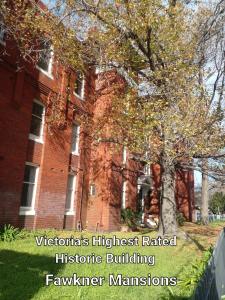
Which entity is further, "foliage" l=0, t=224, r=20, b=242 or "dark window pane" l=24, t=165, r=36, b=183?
"dark window pane" l=24, t=165, r=36, b=183

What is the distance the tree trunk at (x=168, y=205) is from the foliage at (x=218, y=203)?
49.6m

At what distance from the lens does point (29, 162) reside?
56.2 feet

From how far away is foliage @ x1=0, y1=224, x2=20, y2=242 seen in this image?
13.9 meters

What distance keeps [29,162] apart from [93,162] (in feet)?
19.3

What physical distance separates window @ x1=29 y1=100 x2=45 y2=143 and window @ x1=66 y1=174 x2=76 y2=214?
374cm

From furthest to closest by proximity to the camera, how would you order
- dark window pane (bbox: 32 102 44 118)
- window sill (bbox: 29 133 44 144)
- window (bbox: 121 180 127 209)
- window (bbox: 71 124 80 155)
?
window (bbox: 121 180 127 209) < window (bbox: 71 124 80 155) < dark window pane (bbox: 32 102 44 118) < window sill (bbox: 29 133 44 144)

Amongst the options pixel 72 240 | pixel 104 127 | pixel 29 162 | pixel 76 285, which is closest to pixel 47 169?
pixel 29 162

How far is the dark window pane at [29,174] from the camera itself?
674 inches

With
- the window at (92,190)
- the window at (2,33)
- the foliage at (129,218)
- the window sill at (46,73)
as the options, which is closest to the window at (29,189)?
the window sill at (46,73)

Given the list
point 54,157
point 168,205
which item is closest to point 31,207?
point 54,157

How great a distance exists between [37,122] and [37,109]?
2.21 ft

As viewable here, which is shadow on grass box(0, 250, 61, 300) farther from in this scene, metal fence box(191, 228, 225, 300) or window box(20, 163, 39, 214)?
window box(20, 163, 39, 214)

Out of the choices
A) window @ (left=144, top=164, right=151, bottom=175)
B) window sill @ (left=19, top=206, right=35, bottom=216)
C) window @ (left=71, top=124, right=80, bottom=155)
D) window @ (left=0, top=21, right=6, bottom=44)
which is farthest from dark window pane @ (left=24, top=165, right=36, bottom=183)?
window @ (left=144, top=164, right=151, bottom=175)

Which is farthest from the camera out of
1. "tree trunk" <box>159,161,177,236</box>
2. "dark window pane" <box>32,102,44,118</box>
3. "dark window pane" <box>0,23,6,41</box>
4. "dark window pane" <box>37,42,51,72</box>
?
"dark window pane" <box>32,102,44,118</box>
